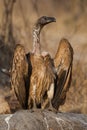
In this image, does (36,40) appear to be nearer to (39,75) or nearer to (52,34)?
(39,75)

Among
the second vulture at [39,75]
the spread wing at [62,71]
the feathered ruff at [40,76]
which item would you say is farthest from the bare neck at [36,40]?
the spread wing at [62,71]

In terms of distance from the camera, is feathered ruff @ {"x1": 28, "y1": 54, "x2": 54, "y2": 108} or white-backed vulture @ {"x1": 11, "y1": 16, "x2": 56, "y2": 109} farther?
feathered ruff @ {"x1": 28, "y1": 54, "x2": 54, "y2": 108}

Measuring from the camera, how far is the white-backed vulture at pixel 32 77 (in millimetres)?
12125

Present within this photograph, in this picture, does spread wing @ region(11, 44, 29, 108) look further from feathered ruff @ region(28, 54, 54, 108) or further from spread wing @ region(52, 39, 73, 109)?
spread wing @ region(52, 39, 73, 109)

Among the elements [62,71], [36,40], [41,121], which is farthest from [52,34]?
[41,121]

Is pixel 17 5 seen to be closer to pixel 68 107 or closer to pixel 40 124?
pixel 68 107

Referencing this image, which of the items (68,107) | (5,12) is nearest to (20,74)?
(68,107)

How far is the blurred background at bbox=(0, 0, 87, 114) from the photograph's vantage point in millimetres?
17031

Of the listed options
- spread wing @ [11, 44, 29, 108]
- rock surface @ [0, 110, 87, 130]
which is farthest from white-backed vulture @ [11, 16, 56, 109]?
rock surface @ [0, 110, 87, 130]

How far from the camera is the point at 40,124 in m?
11.3

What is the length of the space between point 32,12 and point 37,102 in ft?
58.6

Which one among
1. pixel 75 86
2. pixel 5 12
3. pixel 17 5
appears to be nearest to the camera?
pixel 75 86

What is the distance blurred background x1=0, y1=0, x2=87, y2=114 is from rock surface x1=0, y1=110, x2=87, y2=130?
2350mm

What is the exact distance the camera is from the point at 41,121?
11398mm
